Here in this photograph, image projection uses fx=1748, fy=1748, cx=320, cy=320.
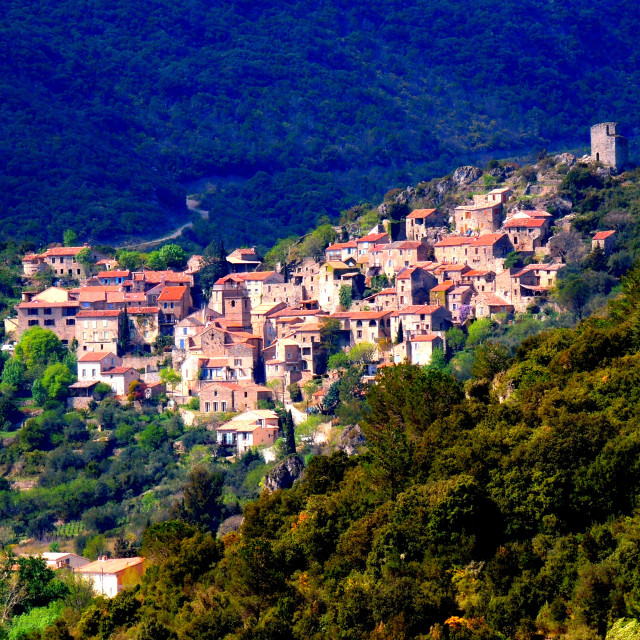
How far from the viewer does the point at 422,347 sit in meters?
75.2

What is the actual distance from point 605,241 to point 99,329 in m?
24.2

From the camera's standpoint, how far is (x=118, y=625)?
43.4 meters

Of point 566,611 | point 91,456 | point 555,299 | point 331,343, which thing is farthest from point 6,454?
point 566,611

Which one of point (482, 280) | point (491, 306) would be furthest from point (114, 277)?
point (491, 306)

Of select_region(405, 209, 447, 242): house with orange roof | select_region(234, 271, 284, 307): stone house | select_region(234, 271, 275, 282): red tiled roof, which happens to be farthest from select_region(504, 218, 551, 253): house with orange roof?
select_region(234, 271, 275, 282): red tiled roof

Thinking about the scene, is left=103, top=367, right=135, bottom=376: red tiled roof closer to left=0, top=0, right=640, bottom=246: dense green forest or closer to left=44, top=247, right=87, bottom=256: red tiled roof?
left=44, top=247, right=87, bottom=256: red tiled roof

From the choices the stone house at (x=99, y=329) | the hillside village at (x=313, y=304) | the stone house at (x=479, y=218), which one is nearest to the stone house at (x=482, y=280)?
the hillside village at (x=313, y=304)

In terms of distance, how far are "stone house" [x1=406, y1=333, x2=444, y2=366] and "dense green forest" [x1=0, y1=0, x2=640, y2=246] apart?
151 ft

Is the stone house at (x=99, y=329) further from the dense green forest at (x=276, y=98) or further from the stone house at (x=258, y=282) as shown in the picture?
the dense green forest at (x=276, y=98)

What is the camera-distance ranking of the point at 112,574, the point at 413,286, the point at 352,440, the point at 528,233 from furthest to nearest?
1. the point at 528,233
2. the point at 413,286
3. the point at 352,440
4. the point at 112,574

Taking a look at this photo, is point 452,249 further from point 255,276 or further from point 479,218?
point 255,276

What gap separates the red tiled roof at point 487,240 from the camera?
81188 millimetres

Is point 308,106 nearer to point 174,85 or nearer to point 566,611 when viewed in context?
point 174,85

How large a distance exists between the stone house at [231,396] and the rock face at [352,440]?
25.8 ft
